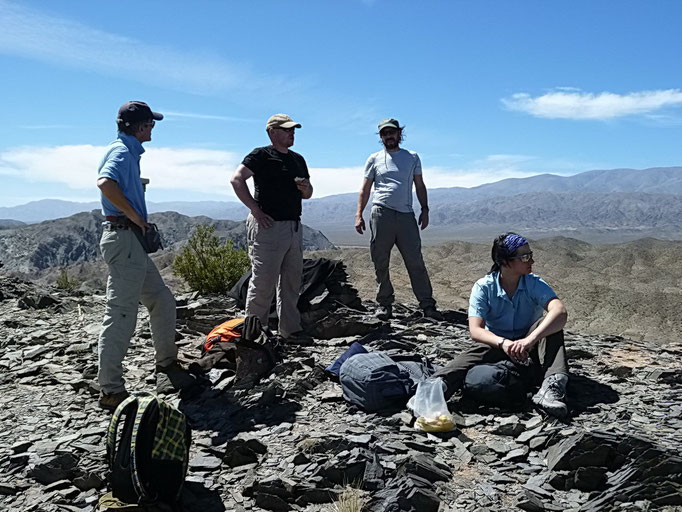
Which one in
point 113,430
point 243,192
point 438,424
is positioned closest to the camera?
point 113,430

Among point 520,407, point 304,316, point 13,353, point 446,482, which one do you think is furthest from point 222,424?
point 13,353

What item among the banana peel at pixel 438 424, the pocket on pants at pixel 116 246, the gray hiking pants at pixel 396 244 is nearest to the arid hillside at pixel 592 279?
the gray hiking pants at pixel 396 244

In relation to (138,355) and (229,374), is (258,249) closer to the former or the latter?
(229,374)

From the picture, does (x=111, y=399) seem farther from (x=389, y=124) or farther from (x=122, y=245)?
(x=389, y=124)

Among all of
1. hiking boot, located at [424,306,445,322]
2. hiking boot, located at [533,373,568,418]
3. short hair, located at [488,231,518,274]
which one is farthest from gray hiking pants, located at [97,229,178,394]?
hiking boot, located at [424,306,445,322]

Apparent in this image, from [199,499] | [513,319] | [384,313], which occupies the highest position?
[513,319]

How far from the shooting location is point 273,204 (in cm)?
648

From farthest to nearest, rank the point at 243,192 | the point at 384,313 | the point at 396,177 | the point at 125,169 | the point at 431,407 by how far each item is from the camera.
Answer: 1. the point at 384,313
2. the point at 396,177
3. the point at 243,192
4. the point at 125,169
5. the point at 431,407

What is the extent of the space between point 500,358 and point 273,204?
2751 mm

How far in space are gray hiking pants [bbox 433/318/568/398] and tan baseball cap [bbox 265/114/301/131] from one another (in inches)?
110

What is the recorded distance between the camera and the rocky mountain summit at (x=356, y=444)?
3893 mm

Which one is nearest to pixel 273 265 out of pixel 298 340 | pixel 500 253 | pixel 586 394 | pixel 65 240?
pixel 298 340

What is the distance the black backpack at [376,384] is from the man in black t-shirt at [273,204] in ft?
5.38

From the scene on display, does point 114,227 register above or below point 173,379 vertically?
above
